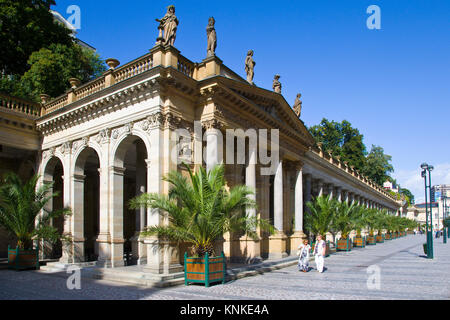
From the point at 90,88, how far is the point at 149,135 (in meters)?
5.16

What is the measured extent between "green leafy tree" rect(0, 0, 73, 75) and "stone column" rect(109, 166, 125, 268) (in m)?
16.8

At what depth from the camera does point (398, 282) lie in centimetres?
1263

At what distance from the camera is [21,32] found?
86.0ft

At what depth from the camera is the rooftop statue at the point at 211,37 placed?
15766mm

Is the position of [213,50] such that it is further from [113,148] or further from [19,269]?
[19,269]

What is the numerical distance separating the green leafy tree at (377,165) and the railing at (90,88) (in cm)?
5362

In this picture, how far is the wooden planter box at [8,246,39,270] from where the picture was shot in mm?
16375

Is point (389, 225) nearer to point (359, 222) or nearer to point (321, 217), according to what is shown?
point (359, 222)

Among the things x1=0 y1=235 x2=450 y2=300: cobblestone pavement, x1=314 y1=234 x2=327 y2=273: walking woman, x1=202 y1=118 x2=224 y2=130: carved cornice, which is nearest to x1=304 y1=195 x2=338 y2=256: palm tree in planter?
x1=314 y1=234 x2=327 y2=273: walking woman

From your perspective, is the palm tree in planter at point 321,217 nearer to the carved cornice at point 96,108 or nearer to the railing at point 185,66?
the railing at point 185,66

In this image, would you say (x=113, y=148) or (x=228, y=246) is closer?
(x=113, y=148)
